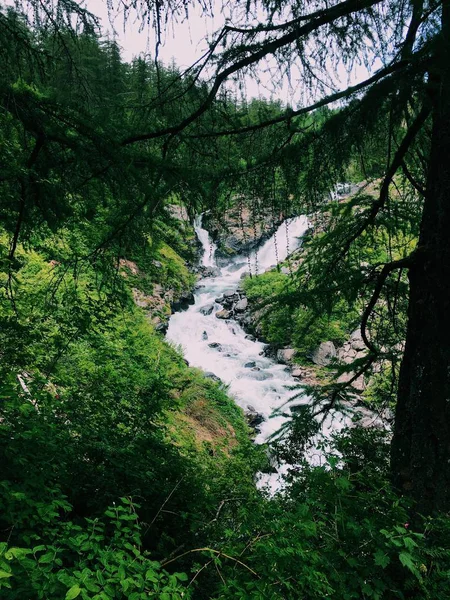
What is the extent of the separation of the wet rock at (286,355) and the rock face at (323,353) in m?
0.65

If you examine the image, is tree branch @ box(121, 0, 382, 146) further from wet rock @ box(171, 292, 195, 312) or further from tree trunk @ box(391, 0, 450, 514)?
wet rock @ box(171, 292, 195, 312)

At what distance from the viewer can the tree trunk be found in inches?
111

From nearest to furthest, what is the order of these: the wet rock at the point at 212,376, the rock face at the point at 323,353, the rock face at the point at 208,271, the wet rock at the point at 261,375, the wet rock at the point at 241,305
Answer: the wet rock at the point at 212,376 < the wet rock at the point at 261,375 < the rock face at the point at 323,353 < the wet rock at the point at 241,305 < the rock face at the point at 208,271

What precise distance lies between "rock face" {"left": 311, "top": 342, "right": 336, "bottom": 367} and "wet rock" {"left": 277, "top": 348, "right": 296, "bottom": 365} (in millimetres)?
649

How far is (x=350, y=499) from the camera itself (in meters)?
2.40

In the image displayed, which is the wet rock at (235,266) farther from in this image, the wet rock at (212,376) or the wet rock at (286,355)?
the wet rock at (212,376)

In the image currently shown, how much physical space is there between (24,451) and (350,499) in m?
2.00

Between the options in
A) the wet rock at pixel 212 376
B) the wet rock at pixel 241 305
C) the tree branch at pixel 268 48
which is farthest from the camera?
the wet rock at pixel 241 305

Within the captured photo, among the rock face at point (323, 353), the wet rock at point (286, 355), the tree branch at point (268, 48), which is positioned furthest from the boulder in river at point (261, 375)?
the tree branch at point (268, 48)

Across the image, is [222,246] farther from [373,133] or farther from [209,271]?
[209,271]

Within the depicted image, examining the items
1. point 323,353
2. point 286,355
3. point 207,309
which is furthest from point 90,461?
point 207,309

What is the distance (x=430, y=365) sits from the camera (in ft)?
9.62

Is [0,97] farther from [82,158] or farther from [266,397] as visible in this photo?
[266,397]

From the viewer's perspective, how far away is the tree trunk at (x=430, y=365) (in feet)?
9.23
